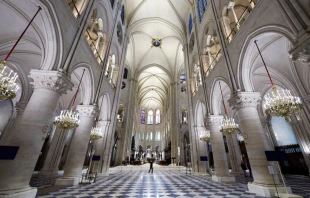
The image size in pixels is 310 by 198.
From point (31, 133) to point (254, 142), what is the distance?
302 inches

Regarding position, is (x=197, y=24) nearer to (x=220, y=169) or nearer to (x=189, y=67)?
(x=189, y=67)

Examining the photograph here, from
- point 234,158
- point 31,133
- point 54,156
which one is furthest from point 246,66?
point 54,156

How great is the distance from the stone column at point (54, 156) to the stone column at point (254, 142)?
12990 millimetres

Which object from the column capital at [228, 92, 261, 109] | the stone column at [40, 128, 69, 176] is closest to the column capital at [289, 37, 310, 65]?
the column capital at [228, 92, 261, 109]

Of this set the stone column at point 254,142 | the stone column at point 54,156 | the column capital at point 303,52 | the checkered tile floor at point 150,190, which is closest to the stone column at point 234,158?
the checkered tile floor at point 150,190

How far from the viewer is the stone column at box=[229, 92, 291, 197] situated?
16.0 ft

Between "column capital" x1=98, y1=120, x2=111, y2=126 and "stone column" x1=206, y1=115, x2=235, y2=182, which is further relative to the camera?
"column capital" x1=98, y1=120, x2=111, y2=126

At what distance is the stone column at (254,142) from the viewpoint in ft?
16.0

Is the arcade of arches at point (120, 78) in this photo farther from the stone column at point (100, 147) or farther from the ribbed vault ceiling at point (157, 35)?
the ribbed vault ceiling at point (157, 35)

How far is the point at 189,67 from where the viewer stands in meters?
14.8

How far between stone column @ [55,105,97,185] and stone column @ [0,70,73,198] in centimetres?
264

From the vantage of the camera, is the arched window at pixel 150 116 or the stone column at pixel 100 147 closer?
the stone column at pixel 100 147

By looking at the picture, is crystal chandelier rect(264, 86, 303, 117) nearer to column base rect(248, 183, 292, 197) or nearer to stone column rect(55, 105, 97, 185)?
column base rect(248, 183, 292, 197)

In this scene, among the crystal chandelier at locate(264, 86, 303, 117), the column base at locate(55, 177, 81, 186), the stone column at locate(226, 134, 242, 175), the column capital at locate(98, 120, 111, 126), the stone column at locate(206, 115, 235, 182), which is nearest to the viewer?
the crystal chandelier at locate(264, 86, 303, 117)
